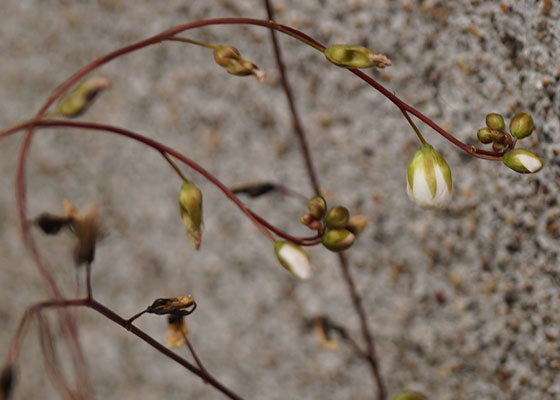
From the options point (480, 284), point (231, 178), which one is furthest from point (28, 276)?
point (480, 284)

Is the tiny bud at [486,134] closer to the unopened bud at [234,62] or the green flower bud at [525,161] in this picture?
the green flower bud at [525,161]

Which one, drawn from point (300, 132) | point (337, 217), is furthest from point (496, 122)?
point (300, 132)

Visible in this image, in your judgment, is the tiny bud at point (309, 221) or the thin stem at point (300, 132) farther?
the thin stem at point (300, 132)

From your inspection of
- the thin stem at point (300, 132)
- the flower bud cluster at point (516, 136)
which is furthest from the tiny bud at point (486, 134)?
the thin stem at point (300, 132)

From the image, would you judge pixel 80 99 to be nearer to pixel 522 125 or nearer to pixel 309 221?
pixel 309 221

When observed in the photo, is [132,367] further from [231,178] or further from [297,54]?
[297,54]
